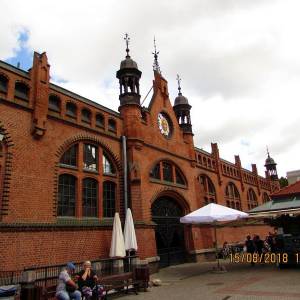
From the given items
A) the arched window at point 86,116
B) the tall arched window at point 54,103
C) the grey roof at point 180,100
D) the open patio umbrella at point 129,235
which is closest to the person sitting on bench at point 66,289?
the open patio umbrella at point 129,235

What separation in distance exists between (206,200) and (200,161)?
140 inches

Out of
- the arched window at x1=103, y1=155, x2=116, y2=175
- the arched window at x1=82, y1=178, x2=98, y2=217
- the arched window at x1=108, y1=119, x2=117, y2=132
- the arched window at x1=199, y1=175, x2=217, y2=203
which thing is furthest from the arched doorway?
the arched window at x1=199, y1=175, x2=217, y2=203

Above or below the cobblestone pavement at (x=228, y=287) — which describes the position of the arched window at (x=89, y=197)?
above

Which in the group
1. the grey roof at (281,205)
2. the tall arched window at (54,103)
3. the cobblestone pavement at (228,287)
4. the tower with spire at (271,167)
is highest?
the tower with spire at (271,167)

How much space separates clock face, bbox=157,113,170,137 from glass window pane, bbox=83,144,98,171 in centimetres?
681

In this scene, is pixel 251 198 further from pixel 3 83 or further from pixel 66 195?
pixel 3 83

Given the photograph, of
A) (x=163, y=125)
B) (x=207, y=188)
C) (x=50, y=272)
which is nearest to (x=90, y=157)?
(x=50, y=272)

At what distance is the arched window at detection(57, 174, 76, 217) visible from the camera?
52.7ft

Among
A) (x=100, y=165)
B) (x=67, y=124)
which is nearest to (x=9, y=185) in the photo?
(x=67, y=124)

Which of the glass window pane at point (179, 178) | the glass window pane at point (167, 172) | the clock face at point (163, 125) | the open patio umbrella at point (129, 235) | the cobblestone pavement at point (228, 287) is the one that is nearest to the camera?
the cobblestone pavement at point (228, 287)

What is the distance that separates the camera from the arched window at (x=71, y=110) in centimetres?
1749

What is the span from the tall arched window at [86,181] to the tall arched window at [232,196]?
19.0m

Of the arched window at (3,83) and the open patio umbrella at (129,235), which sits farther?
the open patio umbrella at (129,235)

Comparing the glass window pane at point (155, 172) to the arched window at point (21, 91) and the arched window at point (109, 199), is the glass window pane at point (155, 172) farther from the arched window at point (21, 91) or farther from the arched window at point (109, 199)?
the arched window at point (21, 91)
